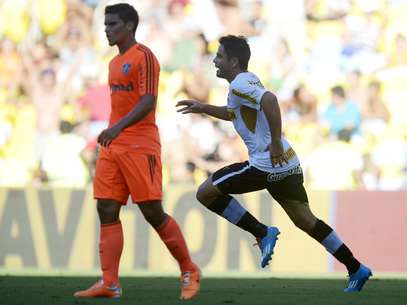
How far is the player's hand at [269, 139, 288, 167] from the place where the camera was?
6707mm

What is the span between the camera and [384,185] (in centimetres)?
1193

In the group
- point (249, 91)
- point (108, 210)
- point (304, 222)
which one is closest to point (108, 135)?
point (108, 210)

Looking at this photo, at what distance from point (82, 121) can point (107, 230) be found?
6.11 meters

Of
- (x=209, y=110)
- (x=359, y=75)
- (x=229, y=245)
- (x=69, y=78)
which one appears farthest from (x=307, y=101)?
(x=209, y=110)

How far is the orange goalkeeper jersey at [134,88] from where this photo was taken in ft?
20.5

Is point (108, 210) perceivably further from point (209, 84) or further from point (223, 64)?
point (209, 84)

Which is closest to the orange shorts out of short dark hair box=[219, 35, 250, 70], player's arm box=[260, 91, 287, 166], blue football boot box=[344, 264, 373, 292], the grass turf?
the grass turf

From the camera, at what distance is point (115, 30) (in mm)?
6359

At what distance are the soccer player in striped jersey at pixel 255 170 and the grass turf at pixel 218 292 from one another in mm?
360

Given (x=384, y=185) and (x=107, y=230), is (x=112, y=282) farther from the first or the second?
(x=384, y=185)

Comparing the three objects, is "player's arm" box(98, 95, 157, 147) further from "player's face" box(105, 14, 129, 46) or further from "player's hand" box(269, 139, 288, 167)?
"player's hand" box(269, 139, 288, 167)

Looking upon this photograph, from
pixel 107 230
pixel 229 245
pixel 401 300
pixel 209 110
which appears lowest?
pixel 229 245

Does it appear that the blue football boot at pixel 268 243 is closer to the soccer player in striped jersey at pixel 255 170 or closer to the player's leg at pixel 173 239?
the soccer player in striped jersey at pixel 255 170

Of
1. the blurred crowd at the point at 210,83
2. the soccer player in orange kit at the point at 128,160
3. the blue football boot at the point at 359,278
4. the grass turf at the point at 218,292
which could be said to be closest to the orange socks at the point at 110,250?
the soccer player in orange kit at the point at 128,160
